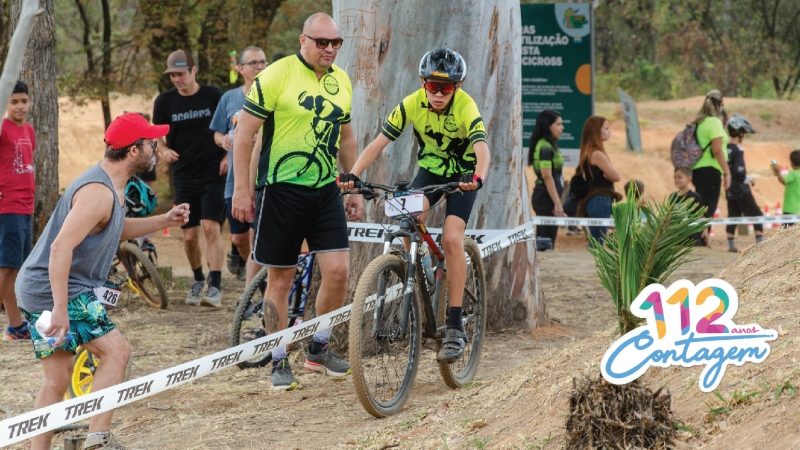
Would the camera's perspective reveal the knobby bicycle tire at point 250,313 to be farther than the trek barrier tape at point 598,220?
No

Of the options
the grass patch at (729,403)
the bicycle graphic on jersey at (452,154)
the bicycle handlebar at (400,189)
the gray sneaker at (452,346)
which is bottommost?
the gray sneaker at (452,346)

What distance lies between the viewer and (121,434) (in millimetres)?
7168

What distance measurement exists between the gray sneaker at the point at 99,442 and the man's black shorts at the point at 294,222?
5.67 feet

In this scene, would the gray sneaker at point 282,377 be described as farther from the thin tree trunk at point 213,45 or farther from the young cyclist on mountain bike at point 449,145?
the thin tree trunk at point 213,45

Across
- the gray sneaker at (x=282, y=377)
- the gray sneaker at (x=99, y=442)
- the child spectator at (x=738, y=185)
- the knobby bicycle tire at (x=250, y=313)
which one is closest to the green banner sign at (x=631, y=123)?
the child spectator at (x=738, y=185)

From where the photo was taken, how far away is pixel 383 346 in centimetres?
689

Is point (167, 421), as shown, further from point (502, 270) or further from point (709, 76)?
point (709, 76)

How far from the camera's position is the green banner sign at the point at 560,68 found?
60.4 ft

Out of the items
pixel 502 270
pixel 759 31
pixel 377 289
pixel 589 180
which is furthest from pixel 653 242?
pixel 759 31

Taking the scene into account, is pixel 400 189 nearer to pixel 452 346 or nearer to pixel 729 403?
pixel 452 346

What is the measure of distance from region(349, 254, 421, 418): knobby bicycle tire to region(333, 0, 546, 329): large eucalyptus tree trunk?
1.72 meters

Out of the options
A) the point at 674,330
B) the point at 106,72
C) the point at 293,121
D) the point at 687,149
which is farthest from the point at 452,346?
the point at 106,72

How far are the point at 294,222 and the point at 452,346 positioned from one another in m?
1.10

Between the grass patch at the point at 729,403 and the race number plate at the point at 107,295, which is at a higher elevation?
the race number plate at the point at 107,295
